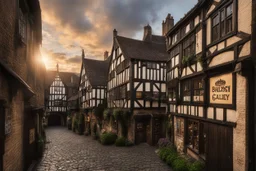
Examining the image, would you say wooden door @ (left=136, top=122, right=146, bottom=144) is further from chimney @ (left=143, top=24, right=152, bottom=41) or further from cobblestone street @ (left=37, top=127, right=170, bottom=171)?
chimney @ (left=143, top=24, right=152, bottom=41)

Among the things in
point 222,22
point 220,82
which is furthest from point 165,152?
point 222,22

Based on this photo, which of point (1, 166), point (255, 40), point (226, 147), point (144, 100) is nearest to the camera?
point (1, 166)

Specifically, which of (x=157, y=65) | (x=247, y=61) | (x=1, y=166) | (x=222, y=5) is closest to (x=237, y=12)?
(x=222, y=5)

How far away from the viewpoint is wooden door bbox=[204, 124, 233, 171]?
21.9ft

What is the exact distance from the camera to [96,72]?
27859mm

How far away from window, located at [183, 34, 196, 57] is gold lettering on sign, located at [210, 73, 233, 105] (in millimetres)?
2492

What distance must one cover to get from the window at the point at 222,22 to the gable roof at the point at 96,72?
64.3 ft

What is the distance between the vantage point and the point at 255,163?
5.68 meters

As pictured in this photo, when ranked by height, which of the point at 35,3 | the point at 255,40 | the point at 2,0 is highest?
the point at 35,3

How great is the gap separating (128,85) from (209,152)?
10689 mm

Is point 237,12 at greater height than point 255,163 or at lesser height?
greater

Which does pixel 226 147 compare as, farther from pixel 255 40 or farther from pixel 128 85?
pixel 128 85

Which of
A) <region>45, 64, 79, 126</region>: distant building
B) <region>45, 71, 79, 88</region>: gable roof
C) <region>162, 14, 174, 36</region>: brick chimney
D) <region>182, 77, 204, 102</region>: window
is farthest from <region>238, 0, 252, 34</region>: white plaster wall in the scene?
<region>45, 71, 79, 88</region>: gable roof

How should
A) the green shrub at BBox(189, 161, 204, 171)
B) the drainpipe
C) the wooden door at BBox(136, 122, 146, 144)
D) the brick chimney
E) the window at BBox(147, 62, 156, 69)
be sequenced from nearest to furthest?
the drainpipe
the green shrub at BBox(189, 161, 204, 171)
the wooden door at BBox(136, 122, 146, 144)
the window at BBox(147, 62, 156, 69)
the brick chimney
